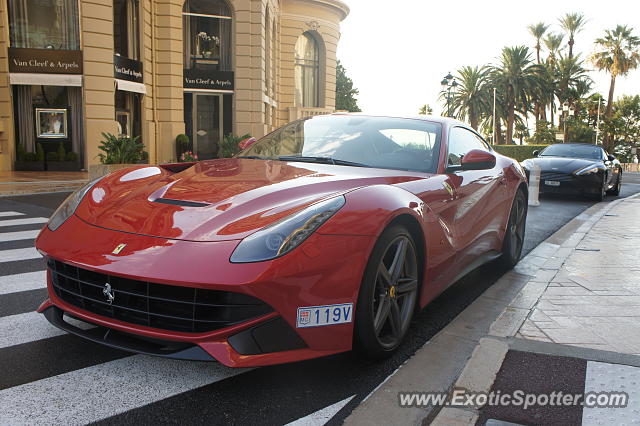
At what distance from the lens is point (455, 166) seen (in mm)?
4000

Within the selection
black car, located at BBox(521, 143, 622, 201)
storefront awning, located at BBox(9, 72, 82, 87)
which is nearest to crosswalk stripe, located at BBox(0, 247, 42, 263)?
black car, located at BBox(521, 143, 622, 201)

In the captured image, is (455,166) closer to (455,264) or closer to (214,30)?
(455,264)

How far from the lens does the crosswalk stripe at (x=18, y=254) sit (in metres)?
5.45

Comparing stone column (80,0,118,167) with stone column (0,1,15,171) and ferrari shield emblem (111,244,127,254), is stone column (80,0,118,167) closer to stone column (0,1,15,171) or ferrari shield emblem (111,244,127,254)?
stone column (0,1,15,171)

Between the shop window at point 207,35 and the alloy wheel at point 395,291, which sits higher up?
the shop window at point 207,35

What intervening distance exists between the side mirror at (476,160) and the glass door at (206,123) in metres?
22.3

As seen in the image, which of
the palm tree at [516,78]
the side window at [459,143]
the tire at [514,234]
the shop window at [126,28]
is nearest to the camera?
the side window at [459,143]

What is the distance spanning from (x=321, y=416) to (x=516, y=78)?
6119 cm

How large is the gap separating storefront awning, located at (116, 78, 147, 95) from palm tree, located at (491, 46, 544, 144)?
44218 mm

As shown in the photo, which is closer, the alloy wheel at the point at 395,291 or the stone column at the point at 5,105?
the alloy wheel at the point at 395,291

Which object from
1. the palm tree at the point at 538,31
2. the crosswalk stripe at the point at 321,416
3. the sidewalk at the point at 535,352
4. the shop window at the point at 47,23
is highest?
the palm tree at the point at 538,31

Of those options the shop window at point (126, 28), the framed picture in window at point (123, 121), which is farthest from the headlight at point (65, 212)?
the shop window at point (126, 28)

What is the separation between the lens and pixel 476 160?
401 centimetres

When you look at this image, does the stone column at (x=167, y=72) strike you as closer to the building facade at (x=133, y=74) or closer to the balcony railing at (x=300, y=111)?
the building facade at (x=133, y=74)
